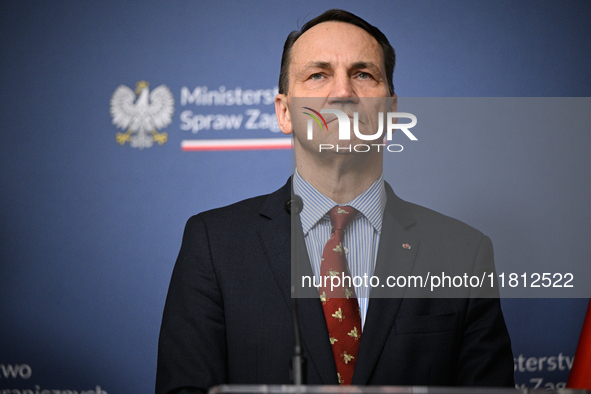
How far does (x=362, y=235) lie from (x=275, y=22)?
131 cm

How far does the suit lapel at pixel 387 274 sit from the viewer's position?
1.15 m

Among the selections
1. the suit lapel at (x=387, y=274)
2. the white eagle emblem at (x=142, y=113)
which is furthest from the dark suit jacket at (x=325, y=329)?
the white eagle emblem at (x=142, y=113)

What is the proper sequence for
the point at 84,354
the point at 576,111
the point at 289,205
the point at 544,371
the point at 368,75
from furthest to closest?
1. the point at 84,354
2. the point at 544,371
3. the point at 576,111
4. the point at 368,75
5. the point at 289,205

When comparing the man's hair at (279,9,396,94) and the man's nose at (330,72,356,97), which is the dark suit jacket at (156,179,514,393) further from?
the man's hair at (279,9,396,94)

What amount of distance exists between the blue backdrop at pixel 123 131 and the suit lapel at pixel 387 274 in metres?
0.98

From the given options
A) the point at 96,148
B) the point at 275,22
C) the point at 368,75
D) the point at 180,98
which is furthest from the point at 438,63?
the point at 96,148

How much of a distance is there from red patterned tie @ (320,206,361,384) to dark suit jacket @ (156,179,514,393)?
0.09 ft

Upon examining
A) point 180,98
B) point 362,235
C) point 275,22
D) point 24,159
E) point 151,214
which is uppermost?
point 275,22

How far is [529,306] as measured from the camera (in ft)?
6.66

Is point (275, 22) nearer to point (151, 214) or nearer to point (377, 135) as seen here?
point (151, 214)

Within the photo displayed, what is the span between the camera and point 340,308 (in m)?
1.20

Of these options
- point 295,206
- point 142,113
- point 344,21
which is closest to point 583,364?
point 295,206

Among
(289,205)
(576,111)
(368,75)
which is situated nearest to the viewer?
(289,205)

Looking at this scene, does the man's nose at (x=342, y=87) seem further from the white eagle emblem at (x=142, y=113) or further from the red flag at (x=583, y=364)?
the red flag at (x=583, y=364)
